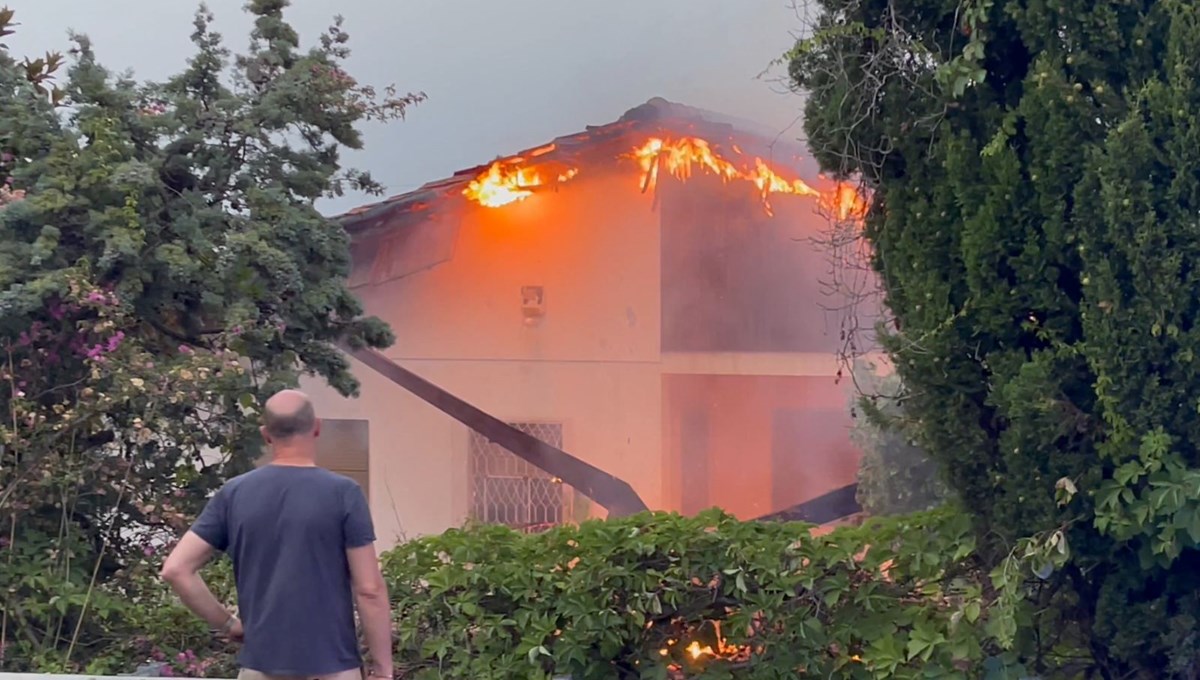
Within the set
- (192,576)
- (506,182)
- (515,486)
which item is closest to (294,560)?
(192,576)

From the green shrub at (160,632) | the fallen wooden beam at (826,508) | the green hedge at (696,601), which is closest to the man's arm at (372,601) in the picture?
the green hedge at (696,601)

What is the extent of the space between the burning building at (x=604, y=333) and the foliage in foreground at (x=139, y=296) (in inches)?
34.4

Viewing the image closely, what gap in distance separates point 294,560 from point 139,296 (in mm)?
2444

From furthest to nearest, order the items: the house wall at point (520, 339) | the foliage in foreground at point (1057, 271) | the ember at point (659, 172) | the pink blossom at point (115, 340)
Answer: the house wall at point (520, 339) < the ember at point (659, 172) < the pink blossom at point (115, 340) < the foliage in foreground at point (1057, 271)

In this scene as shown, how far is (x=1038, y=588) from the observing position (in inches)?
155

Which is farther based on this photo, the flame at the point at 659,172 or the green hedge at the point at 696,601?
the flame at the point at 659,172

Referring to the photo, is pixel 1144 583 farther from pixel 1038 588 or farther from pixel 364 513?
pixel 364 513

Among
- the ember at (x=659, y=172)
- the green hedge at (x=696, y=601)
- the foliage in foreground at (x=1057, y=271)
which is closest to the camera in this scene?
the foliage in foreground at (x=1057, y=271)

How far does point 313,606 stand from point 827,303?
3715 mm

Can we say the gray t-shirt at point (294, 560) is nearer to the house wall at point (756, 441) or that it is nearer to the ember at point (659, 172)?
the house wall at point (756, 441)

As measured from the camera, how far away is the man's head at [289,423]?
3174mm

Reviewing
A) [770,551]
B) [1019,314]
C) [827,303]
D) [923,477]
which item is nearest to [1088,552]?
[1019,314]

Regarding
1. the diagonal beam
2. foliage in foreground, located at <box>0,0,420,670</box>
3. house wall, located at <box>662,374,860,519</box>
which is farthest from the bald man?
house wall, located at <box>662,374,860,519</box>

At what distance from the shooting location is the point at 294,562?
310cm
